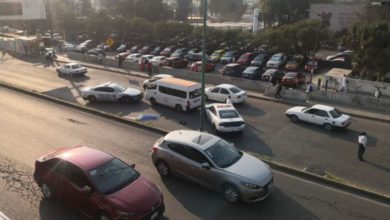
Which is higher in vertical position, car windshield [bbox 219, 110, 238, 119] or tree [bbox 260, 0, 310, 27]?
tree [bbox 260, 0, 310, 27]

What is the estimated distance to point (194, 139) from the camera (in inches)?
524

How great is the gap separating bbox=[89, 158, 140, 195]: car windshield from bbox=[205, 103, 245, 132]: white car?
28.6ft

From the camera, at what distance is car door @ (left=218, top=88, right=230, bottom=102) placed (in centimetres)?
2552

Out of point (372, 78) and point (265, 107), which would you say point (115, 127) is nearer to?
point (265, 107)

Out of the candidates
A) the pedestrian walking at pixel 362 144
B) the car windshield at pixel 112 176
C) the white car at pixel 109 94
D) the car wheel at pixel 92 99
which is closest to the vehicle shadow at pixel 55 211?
the car windshield at pixel 112 176

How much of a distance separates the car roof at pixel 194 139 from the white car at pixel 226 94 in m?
11.8

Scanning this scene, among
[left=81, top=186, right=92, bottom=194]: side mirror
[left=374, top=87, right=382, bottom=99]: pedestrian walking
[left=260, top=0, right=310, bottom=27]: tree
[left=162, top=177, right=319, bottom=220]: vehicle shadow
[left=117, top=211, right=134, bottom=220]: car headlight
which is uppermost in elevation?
[left=260, top=0, right=310, bottom=27]: tree

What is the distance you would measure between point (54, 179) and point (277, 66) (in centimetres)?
3200

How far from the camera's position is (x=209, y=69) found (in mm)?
38750

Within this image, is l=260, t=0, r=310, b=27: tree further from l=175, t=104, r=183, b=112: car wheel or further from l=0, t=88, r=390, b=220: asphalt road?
l=0, t=88, r=390, b=220: asphalt road

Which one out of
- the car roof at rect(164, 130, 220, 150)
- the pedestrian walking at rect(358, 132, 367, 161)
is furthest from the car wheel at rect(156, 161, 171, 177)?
the pedestrian walking at rect(358, 132, 367, 161)

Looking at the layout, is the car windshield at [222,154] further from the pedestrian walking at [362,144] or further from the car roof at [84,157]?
the pedestrian walking at [362,144]

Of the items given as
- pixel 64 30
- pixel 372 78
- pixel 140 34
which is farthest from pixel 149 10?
pixel 372 78

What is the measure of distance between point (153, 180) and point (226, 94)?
13022 millimetres
